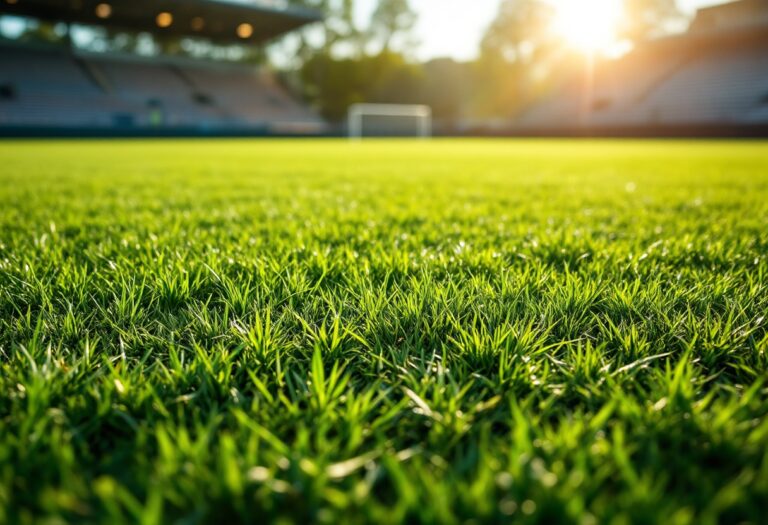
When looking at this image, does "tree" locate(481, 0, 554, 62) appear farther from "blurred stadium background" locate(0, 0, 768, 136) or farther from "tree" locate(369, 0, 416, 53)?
"tree" locate(369, 0, 416, 53)

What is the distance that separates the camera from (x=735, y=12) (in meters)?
30.5

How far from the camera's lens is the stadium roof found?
30.1m

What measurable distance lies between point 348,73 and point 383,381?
4789cm

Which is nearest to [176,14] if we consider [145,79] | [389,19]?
[145,79]

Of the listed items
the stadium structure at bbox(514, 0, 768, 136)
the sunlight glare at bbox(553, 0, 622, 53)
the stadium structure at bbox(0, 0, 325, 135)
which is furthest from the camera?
the sunlight glare at bbox(553, 0, 622, 53)

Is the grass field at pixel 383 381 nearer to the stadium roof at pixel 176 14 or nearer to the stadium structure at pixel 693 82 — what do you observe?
the stadium structure at pixel 693 82

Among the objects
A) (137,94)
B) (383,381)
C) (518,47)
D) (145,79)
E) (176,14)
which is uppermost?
(518,47)

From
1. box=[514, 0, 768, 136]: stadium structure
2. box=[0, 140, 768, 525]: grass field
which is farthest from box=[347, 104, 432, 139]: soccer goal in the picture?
box=[0, 140, 768, 525]: grass field

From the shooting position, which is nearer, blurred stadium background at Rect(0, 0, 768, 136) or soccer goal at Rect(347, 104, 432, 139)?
blurred stadium background at Rect(0, 0, 768, 136)

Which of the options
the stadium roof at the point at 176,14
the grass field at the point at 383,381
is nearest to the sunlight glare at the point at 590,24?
the stadium roof at the point at 176,14

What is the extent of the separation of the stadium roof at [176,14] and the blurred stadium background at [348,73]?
0.14 metres

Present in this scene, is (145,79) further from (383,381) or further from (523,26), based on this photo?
(383,381)

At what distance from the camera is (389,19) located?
51.1m

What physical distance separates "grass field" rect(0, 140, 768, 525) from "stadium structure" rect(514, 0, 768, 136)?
96.3ft
